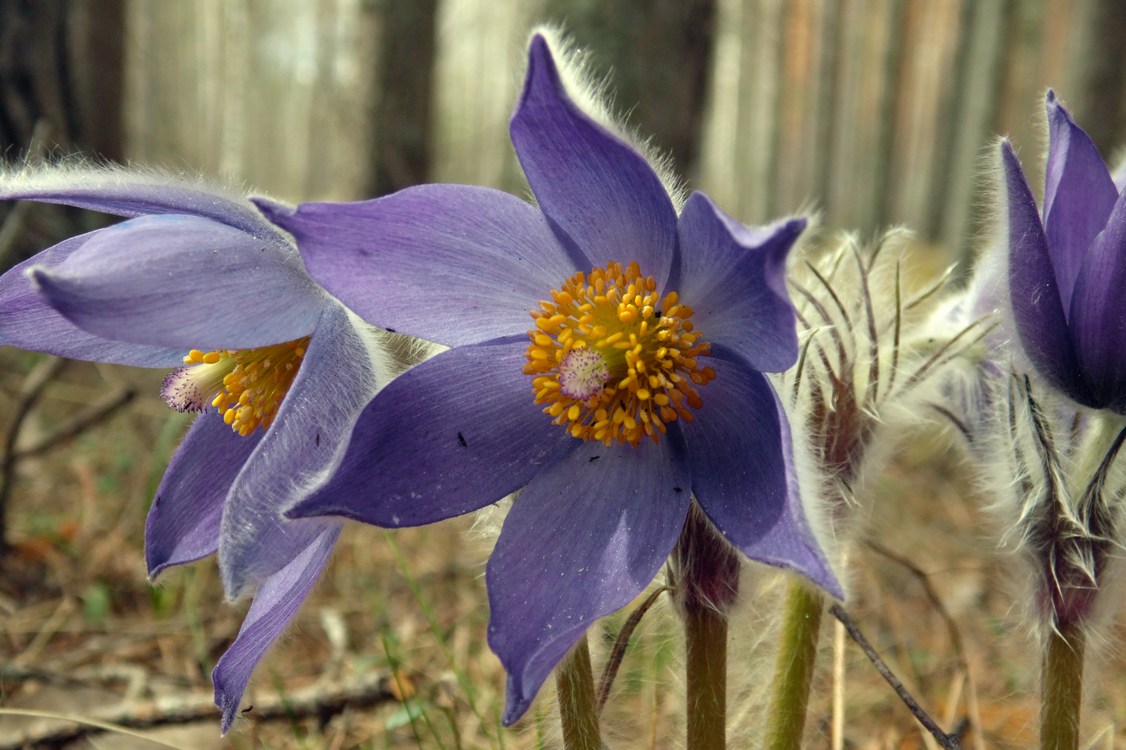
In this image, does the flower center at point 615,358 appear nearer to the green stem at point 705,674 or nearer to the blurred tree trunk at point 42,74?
the green stem at point 705,674

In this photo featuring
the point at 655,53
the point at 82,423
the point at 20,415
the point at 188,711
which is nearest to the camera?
the point at 188,711

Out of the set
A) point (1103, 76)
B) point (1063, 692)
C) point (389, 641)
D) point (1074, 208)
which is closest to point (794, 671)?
point (1063, 692)

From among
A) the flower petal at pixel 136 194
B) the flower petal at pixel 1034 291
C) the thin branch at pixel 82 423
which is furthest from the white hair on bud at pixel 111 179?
the thin branch at pixel 82 423

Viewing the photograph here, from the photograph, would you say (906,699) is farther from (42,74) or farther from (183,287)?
(42,74)

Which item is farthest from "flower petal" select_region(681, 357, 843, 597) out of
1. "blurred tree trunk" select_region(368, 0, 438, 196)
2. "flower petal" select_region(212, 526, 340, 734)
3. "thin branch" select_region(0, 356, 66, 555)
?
"blurred tree trunk" select_region(368, 0, 438, 196)

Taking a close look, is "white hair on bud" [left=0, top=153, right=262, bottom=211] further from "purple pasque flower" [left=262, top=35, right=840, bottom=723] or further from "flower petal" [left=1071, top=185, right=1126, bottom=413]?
"flower petal" [left=1071, top=185, right=1126, bottom=413]
